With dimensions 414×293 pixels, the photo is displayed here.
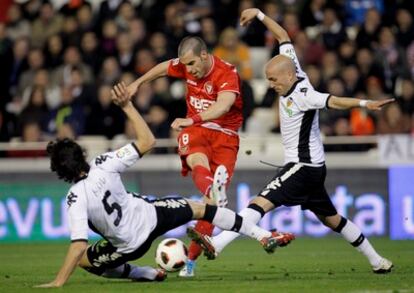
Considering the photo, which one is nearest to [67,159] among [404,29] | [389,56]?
[389,56]

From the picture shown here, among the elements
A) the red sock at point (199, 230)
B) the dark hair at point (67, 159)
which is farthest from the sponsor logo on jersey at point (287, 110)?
the dark hair at point (67, 159)

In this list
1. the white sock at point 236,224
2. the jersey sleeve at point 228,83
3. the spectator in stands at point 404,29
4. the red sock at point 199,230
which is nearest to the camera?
the white sock at point 236,224

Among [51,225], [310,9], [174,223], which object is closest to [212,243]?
[174,223]

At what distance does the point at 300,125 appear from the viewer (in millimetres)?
12969

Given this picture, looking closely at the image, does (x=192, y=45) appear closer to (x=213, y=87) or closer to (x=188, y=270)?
(x=213, y=87)

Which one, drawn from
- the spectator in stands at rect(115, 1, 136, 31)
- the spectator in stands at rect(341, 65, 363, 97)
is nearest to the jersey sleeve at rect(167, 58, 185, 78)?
the spectator in stands at rect(341, 65, 363, 97)

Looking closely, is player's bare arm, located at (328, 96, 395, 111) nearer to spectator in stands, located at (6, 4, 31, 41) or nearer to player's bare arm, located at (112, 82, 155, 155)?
player's bare arm, located at (112, 82, 155, 155)

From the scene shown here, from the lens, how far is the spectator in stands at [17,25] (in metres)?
24.9

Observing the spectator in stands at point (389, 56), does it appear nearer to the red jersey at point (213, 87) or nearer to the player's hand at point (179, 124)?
the red jersey at point (213, 87)

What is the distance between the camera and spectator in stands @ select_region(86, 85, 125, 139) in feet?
72.7

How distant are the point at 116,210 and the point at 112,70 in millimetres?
11164

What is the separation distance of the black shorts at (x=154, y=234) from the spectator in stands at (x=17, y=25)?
43.3 feet

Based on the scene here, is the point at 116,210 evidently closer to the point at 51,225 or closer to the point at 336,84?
the point at 51,225

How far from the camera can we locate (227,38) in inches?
875
